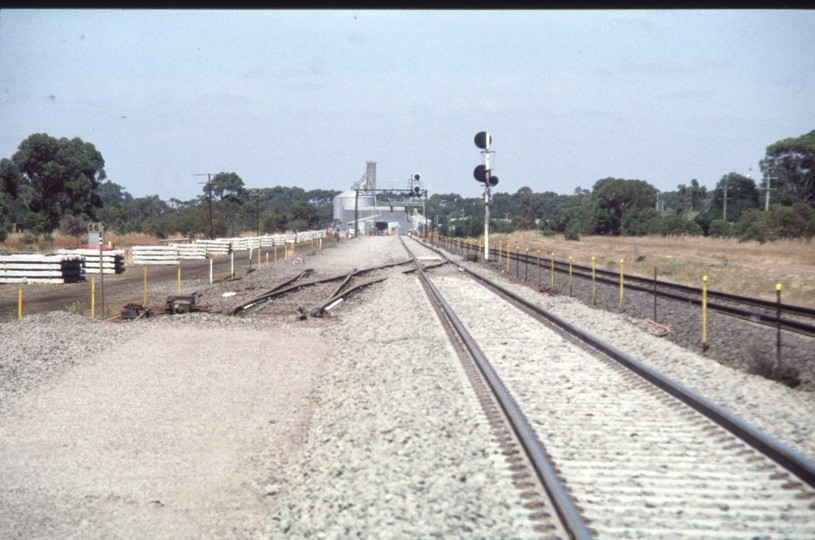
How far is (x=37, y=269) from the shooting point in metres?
31.3

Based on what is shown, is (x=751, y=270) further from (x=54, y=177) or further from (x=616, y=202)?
(x=616, y=202)

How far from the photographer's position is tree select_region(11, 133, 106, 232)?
245ft

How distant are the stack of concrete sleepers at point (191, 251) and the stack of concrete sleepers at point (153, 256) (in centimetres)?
605

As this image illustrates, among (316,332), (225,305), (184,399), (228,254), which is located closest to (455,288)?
(225,305)

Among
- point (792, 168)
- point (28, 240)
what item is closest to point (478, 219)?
point (792, 168)

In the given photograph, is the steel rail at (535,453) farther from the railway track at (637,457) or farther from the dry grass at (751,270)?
the dry grass at (751,270)

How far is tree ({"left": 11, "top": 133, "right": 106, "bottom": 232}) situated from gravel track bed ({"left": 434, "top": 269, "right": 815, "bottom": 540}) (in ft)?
242

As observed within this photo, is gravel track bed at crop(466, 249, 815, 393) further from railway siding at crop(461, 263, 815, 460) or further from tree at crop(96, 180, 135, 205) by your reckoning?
tree at crop(96, 180, 135, 205)

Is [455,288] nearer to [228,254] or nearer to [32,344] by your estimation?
[32,344]

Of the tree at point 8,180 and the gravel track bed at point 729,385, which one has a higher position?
the tree at point 8,180

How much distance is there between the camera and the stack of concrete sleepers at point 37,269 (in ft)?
102

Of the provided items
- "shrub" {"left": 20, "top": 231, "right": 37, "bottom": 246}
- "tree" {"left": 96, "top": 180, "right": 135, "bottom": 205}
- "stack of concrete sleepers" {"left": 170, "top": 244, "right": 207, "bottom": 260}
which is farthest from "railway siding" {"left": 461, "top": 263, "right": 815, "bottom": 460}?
"tree" {"left": 96, "top": 180, "right": 135, "bottom": 205}

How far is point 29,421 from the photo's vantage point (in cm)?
895

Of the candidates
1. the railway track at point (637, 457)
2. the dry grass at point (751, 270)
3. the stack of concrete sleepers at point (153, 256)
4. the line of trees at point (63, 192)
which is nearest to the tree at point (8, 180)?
the line of trees at point (63, 192)
